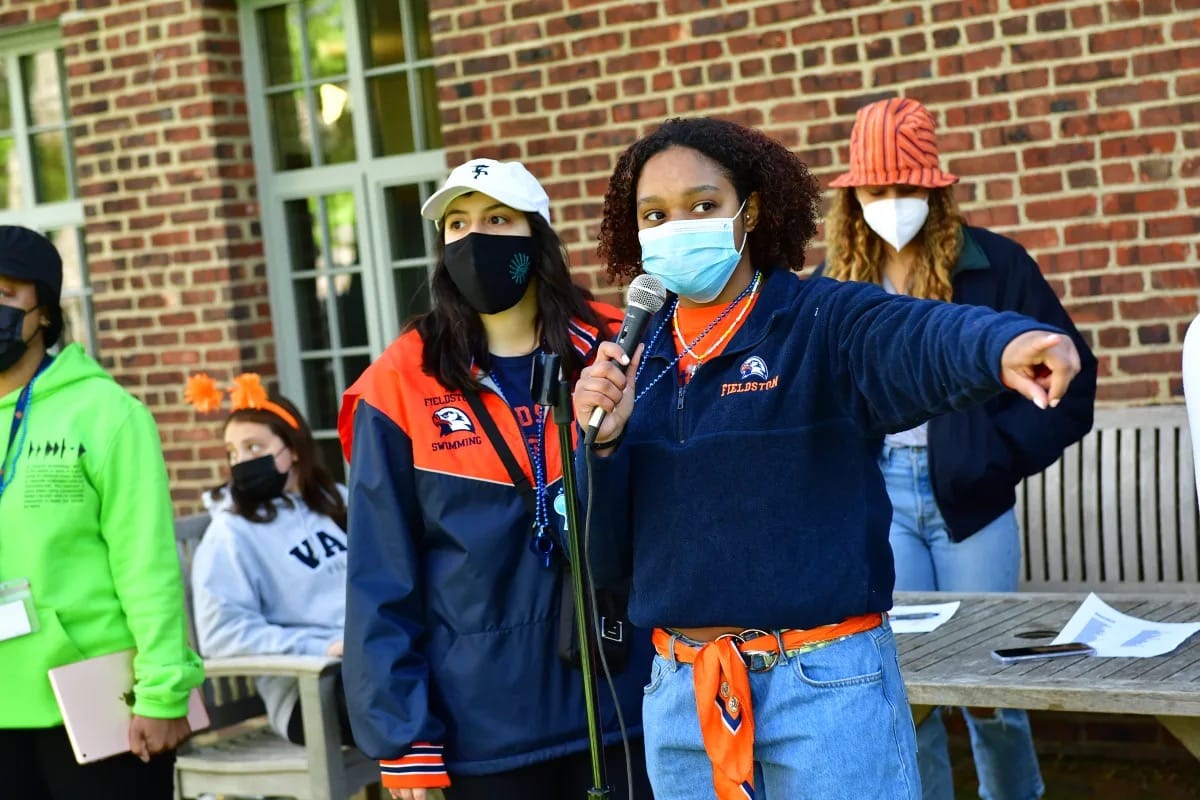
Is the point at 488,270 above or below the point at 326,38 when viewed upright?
below

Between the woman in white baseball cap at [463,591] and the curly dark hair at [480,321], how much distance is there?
0.02m

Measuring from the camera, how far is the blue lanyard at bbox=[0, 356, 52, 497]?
3635 millimetres

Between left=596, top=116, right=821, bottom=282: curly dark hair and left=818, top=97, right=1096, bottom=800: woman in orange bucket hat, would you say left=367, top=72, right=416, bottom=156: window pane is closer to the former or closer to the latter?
left=818, top=97, right=1096, bottom=800: woman in orange bucket hat

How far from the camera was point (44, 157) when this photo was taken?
25.2 feet

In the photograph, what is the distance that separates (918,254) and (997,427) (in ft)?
1.67

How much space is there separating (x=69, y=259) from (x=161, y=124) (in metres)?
1.08

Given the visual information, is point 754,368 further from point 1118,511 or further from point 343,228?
point 343,228

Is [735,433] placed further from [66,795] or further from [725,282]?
[66,795]

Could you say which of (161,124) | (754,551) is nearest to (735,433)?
(754,551)

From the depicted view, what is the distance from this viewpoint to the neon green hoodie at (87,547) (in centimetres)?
363

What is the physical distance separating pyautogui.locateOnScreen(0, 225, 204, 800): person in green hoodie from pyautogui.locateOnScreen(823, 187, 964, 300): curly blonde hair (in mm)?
1880

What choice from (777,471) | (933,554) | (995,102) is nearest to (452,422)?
(777,471)

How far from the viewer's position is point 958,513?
13.7 feet

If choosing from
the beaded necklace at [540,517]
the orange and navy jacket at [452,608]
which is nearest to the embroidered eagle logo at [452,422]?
the orange and navy jacket at [452,608]
